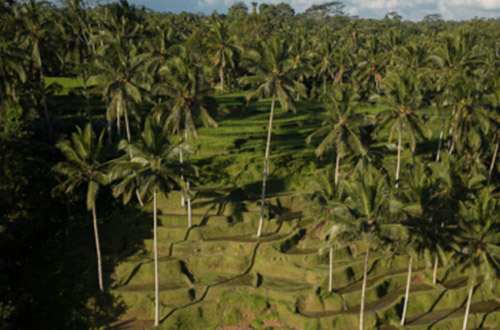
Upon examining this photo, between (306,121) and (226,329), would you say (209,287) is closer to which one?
(226,329)

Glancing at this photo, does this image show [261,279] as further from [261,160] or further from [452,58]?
[452,58]

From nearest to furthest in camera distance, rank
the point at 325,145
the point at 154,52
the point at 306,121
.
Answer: the point at 325,145
the point at 154,52
the point at 306,121

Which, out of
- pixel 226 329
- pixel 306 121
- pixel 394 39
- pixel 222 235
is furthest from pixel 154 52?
pixel 394 39

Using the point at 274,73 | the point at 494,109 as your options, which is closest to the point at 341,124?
the point at 274,73

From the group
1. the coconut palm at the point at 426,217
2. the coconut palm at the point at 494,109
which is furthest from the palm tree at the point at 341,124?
the coconut palm at the point at 494,109

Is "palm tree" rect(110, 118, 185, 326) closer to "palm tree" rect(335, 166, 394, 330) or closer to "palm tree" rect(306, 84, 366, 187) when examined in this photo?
"palm tree" rect(335, 166, 394, 330)

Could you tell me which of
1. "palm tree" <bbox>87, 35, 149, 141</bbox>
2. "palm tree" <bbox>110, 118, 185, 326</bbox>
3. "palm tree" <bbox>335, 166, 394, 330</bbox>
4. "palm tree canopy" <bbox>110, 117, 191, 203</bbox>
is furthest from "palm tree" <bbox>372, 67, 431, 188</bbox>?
"palm tree" <bbox>87, 35, 149, 141</bbox>

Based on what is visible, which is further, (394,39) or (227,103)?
(394,39)

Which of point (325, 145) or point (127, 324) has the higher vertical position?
point (325, 145)
